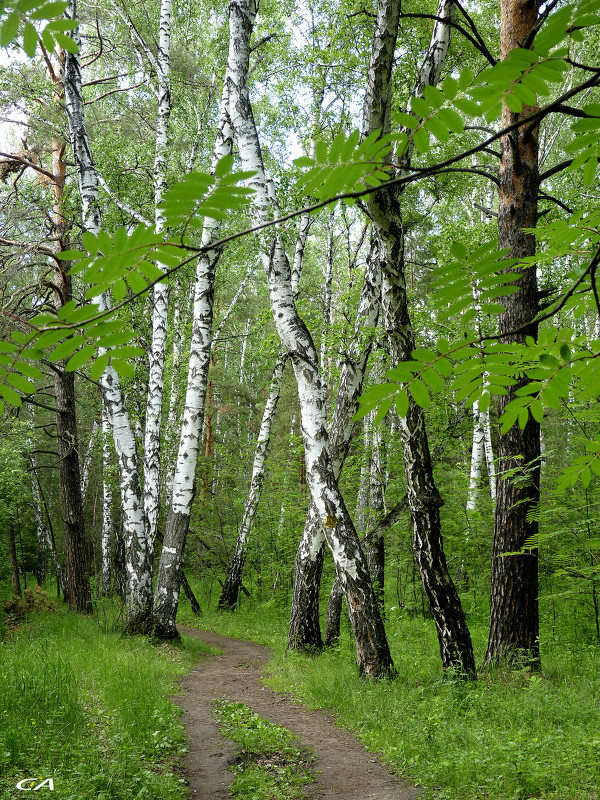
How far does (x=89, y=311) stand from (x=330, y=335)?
22.4 feet

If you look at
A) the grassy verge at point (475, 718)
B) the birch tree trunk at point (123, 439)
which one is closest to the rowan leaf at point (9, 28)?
the grassy verge at point (475, 718)

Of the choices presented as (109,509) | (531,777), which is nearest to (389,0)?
(531,777)

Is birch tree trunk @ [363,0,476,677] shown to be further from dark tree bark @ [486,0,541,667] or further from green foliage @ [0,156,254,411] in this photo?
green foliage @ [0,156,254,411]

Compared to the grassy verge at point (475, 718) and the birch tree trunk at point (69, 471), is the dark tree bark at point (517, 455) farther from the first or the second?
the birch tree trunk at point (69, 471)

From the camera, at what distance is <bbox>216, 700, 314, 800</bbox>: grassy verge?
3336mm

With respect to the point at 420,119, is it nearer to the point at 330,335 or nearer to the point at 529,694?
the point at 529,694

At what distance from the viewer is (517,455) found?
4.93 meters

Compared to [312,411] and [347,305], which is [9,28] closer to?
[312,411]

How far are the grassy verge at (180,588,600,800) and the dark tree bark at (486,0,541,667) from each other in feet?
1.24

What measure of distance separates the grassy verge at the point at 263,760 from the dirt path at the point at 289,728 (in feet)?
0.28

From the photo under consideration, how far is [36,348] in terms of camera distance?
3.43 ft

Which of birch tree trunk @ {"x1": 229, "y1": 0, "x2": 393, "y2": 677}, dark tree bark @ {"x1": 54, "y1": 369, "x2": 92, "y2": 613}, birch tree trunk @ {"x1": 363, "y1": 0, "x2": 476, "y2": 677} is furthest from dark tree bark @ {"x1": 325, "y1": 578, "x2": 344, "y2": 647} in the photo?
dark tree bark @ {"x1": 54, "y1": 369, "x2": 92, "y2": 613}

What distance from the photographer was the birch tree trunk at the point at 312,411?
5.36m

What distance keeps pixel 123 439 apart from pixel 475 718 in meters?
5.82
